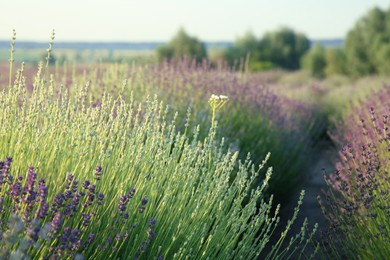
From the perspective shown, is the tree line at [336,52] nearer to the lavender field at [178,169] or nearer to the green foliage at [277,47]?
the green foliage at [277,47]

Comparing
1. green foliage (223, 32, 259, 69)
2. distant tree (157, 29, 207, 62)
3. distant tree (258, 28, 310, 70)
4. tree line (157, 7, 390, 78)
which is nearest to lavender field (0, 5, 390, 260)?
tree line (157, 7, 390, 78)

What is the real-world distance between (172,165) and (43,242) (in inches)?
40.8

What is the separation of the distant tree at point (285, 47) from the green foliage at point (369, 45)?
6.52 meters

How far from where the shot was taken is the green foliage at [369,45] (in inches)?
865

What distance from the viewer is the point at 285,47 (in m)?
32.1

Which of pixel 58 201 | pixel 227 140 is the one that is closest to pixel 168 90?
pixel 227 140

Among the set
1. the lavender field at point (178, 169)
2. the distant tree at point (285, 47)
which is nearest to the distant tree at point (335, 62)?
the distant tree at point (285, 47)

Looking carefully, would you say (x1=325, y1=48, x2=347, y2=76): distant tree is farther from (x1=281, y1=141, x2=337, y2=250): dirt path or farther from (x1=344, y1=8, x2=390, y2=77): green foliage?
(x1=281, y1=141, x2=337, y2=250): dirt path

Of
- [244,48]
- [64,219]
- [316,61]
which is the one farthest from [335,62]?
[64,219]

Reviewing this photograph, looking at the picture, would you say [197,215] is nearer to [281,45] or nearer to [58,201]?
[58,201]

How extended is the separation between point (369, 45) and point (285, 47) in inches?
362

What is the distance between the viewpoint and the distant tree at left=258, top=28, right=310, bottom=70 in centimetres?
3112

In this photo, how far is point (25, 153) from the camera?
281 cm

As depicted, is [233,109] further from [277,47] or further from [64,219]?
[277,47]
